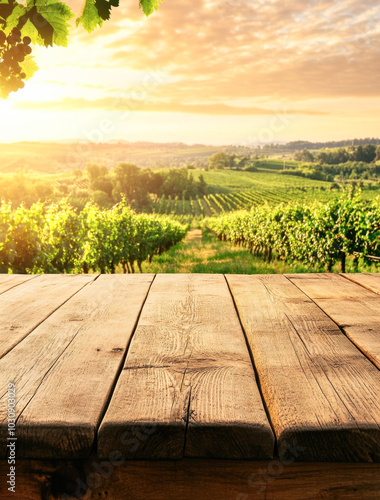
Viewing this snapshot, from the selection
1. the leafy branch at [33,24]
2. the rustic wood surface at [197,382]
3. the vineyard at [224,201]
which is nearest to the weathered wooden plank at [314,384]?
the rustic wood surface at [197,382]

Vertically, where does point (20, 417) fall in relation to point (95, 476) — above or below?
above

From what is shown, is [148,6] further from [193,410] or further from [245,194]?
[245,194]

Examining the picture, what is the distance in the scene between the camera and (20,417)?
0.80 meters

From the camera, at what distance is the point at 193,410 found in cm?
81

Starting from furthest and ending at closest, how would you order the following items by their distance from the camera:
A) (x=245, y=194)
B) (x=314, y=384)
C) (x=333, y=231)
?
(x=245, y=194), (x=333, y=231), (x=314, y=384)

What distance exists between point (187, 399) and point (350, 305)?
3.14 feet

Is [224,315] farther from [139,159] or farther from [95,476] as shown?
[139,159]

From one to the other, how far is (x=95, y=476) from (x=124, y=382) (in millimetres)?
200

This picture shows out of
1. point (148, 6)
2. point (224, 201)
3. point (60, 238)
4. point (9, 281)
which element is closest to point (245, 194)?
point (224, 201)

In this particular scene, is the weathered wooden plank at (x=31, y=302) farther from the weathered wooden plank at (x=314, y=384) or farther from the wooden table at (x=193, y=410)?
the weathered wooden plank at (x=314, y=384)

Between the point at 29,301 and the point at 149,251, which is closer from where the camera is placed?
the point at 29,301

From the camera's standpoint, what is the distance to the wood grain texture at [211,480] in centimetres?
80

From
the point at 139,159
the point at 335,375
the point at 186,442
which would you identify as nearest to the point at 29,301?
the point at 186,442

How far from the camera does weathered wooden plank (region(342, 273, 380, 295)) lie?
1847 millimetres
